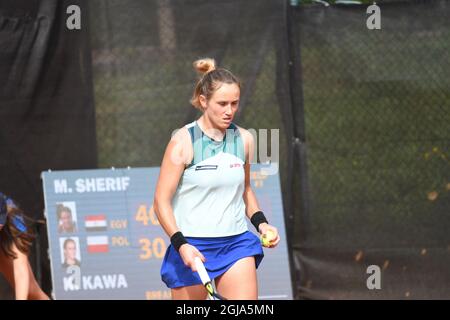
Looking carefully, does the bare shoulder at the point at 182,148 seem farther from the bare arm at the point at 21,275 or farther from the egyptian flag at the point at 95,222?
the egyptian flag at the point at 95,222

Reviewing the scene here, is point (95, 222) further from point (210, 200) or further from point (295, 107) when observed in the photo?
point (210, 200)

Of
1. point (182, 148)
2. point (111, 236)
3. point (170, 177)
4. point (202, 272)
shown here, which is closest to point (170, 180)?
point (170, 177)

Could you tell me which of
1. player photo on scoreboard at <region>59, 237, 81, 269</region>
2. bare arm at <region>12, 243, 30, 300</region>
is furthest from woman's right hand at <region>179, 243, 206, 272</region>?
player photo on scoreboard at <region>59, 237, 81, 269</region>

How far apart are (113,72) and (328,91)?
68.8 inches

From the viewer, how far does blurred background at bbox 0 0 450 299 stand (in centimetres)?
745

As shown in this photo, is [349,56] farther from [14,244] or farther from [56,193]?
[14,244]

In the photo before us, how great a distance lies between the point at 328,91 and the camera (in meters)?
7.53

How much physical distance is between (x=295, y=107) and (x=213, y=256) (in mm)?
2760

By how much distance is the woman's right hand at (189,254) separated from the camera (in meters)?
4.76

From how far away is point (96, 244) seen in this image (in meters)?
7.41

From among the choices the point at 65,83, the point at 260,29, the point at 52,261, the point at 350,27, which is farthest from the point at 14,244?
the point at 350,27

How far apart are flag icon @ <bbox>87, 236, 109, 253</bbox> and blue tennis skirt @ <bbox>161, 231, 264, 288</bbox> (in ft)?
7.81

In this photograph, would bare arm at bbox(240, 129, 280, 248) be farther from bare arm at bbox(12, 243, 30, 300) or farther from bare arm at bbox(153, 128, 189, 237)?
bare arm at bbox(12, 243, 30, 300)

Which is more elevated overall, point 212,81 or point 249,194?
point 212,81
